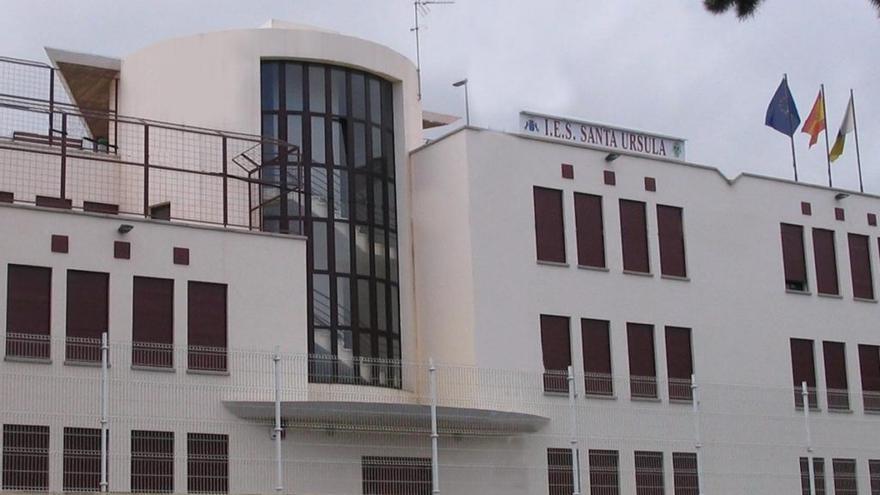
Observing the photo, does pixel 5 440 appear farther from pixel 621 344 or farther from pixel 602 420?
pixel 621 344


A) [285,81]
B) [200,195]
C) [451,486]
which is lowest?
[451,486]

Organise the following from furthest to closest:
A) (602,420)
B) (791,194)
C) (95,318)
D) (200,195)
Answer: (791,194), (200,195), (602,420), (95,318)

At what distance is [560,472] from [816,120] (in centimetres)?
1590

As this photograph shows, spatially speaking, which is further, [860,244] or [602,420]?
[860,244]

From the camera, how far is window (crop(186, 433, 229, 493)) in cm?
3089

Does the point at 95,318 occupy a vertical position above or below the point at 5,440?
above

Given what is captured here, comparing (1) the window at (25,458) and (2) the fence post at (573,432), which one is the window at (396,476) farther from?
(1) the window at (25,458)

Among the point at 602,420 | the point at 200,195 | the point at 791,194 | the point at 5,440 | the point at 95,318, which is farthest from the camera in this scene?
the point at 791,194

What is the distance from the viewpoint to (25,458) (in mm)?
29812

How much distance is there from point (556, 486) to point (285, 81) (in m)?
12.2

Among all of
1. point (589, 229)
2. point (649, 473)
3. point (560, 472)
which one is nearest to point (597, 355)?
point (589, 229)

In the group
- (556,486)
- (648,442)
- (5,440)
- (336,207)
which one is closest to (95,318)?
(5,440)

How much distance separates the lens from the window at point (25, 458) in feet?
97.1

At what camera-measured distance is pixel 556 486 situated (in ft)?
119
